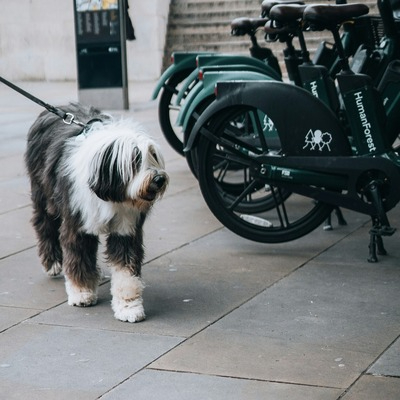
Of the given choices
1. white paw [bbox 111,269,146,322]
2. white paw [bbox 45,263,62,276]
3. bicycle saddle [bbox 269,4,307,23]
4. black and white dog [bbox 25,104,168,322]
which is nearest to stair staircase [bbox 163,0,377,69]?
bicycle saddle [bbox 269,4,307,23]

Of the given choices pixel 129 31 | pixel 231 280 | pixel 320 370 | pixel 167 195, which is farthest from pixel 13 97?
pixel 320 370

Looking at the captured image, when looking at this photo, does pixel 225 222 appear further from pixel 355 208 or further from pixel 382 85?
pixel 382 85

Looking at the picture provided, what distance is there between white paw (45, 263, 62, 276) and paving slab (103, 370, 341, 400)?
5.99 ft

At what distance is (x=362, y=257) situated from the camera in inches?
259

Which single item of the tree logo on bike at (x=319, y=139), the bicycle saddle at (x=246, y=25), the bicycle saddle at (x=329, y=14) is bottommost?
the tree logo on bike at (x=319, y=139)

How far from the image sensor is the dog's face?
5.00m

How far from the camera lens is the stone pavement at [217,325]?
434 centimetres

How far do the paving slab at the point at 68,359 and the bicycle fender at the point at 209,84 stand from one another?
2.67 metres

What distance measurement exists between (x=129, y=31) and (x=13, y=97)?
328 cm

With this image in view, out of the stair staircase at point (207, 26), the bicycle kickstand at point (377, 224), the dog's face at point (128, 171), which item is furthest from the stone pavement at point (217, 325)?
the stair staircase at point (207, 26)

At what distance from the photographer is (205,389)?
14.0 ft

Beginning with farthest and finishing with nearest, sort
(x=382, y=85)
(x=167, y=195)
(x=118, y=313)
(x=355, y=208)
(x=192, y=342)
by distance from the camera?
(x=167, y=195) → (x=382, y=85) → (x=355, y=208) → (x=118, y=313) → (x=192, y=342)

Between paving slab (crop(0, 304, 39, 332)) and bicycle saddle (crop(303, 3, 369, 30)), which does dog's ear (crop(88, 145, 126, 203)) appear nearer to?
paving slab (crop(0, 304, 39, 332))

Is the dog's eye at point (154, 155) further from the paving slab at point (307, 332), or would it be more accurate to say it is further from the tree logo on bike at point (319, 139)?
the tree logo on bike at point (319, 139)
